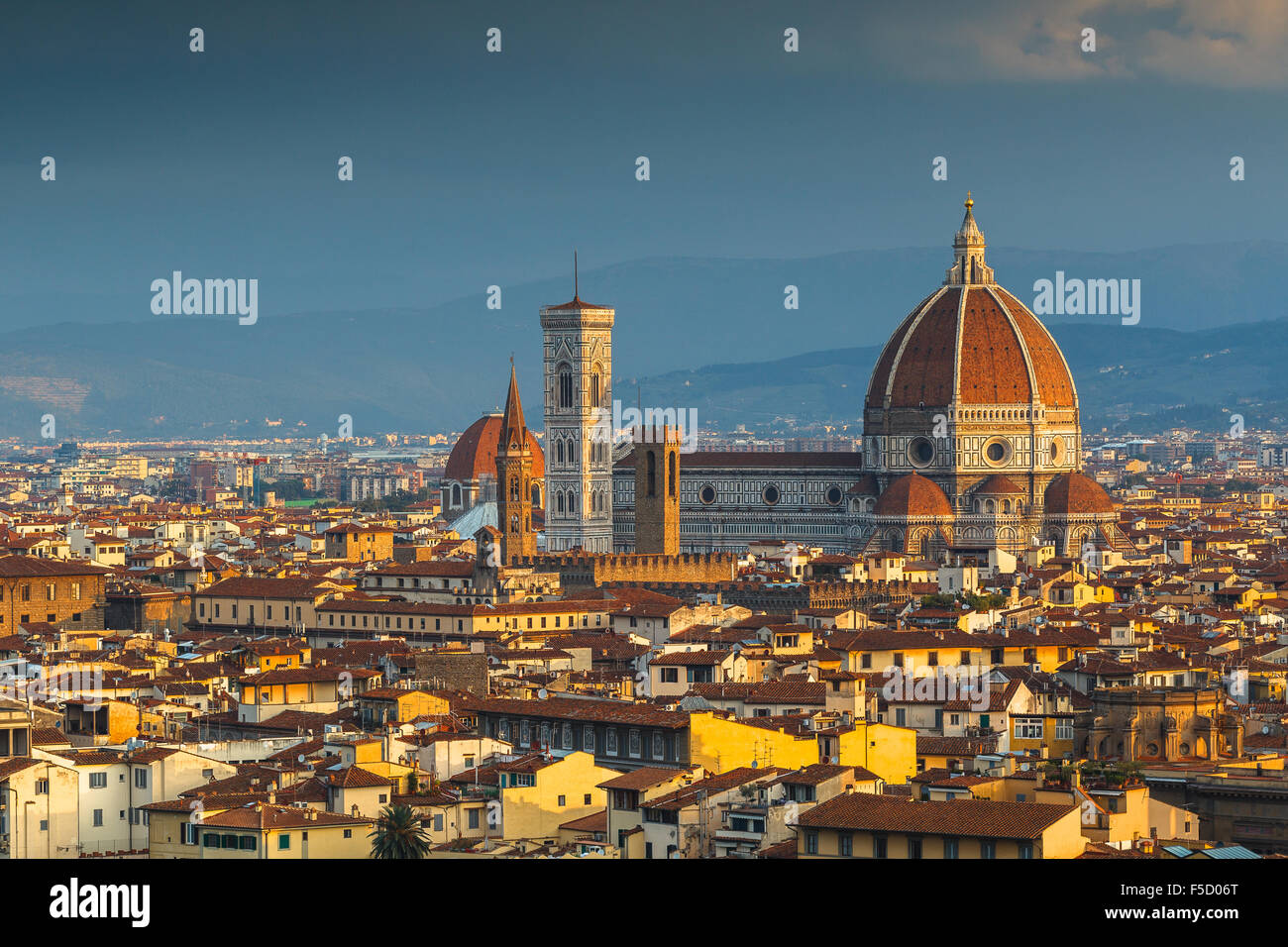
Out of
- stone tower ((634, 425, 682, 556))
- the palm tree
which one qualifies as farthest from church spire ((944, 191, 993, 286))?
the palm tree

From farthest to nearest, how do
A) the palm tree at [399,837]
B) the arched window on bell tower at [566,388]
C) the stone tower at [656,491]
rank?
the arched window on bell tower at [566,388], the stone tower at [656,491], the palm tree at [399,837]

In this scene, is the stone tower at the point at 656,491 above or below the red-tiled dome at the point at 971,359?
below

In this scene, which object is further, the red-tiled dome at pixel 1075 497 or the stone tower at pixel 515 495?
the red-tiled dome at pixel 1075 497

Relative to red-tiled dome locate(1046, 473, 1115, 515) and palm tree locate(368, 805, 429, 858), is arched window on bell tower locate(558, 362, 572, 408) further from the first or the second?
palm tree locate(368, 805, 429, 858)

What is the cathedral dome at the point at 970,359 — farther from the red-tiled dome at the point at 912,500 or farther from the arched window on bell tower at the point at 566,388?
the arched window on bell tower at the point at 566,388

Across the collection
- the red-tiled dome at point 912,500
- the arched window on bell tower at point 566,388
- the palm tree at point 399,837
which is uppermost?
the arched window on bell tower at point 566,388

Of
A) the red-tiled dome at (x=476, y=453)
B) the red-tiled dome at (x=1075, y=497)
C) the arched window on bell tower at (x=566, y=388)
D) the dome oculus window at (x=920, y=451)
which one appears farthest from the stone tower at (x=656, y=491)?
the red-tiled dome at (x=476, y=453)

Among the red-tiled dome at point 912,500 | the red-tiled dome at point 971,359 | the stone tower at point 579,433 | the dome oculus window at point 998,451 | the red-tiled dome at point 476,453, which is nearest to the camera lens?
the red-tiled dome at point 912,500
